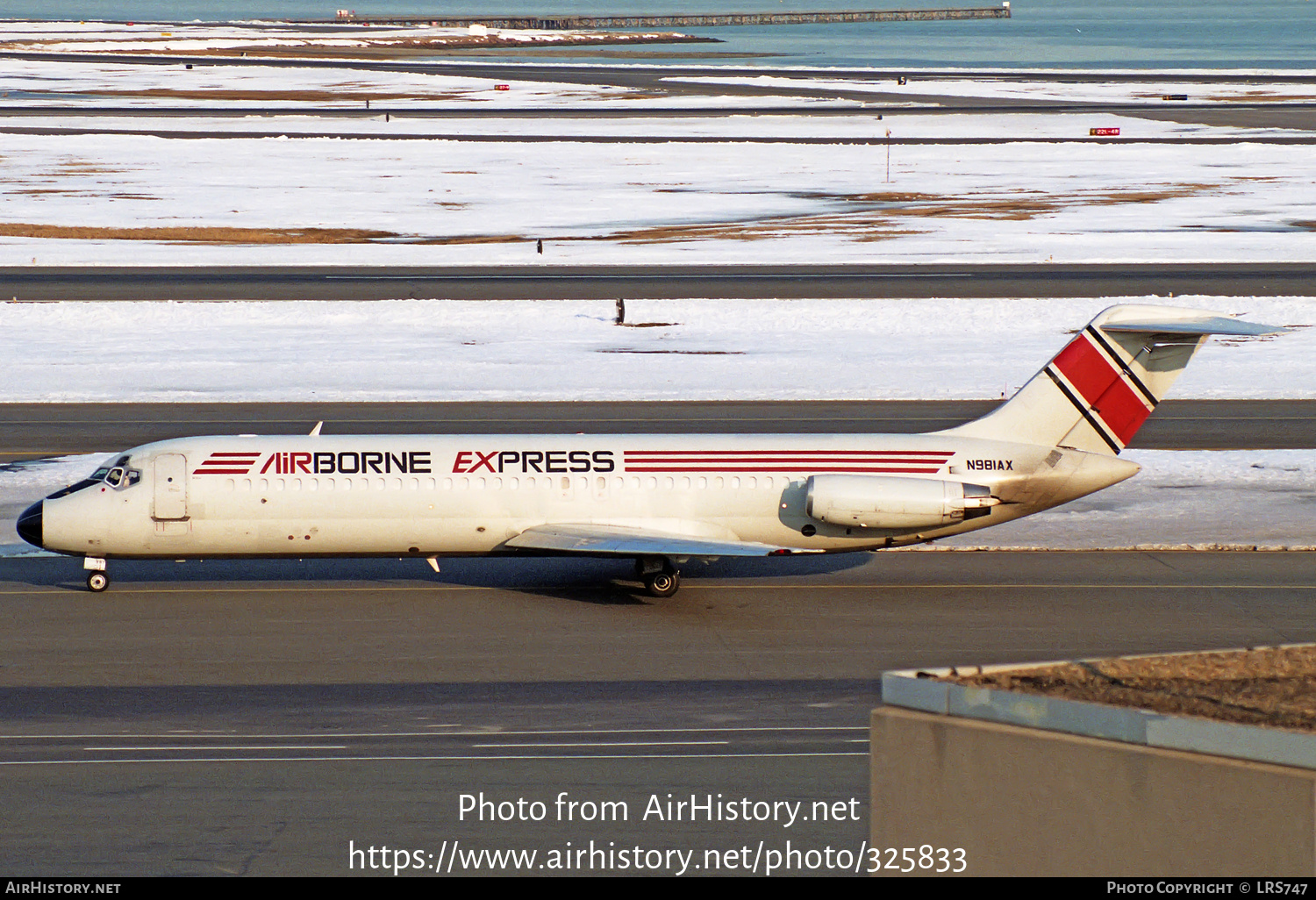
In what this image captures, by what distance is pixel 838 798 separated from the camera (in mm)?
20938

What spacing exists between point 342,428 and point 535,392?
26.2 ft

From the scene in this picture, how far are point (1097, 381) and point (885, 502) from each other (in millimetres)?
5008

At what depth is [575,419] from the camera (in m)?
48.3

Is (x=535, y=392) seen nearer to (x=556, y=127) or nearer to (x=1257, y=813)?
(x=1257, y=813)

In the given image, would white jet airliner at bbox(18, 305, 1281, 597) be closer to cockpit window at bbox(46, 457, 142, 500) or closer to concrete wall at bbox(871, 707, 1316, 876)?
cockpit window at bbox(46, 457, 142, 500)

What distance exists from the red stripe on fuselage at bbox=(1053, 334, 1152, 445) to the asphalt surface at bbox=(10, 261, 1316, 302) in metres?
36.0

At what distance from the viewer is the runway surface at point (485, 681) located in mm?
19953

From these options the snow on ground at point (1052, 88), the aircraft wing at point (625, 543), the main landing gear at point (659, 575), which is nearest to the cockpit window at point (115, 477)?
Answer: the aircraft wing at point (625, 543)

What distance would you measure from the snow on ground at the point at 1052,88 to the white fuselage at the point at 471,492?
138058 mm

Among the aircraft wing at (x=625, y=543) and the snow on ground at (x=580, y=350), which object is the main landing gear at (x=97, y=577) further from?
the snow on ground at (x=580, y=350)

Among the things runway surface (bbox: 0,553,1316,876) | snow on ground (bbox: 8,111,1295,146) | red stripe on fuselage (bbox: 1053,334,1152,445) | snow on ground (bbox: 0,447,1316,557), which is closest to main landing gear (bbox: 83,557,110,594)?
runway surface (bbox: 0,553,1316,876)

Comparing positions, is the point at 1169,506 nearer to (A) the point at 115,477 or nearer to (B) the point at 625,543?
(B) the point at 625,543

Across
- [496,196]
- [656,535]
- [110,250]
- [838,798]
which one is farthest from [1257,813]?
[496,196]

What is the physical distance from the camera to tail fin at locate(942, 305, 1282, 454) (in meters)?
31.4
